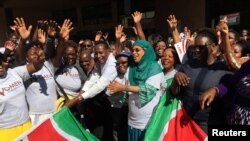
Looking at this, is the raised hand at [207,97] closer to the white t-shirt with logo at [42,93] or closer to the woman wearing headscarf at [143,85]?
the woman wearing headscarf at [143,85]

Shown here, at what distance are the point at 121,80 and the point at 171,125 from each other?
3.19 feet

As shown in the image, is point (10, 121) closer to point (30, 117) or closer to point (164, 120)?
point (30, 117)

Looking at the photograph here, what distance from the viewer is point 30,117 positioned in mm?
4379

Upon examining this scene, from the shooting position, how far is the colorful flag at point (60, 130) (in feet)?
13.7

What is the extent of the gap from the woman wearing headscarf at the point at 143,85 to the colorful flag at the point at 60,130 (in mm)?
587

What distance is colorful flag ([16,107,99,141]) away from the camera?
418 cm

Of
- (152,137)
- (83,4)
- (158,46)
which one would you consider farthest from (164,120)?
(83,4)

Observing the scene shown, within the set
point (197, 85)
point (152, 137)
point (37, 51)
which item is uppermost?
point (37, 51)

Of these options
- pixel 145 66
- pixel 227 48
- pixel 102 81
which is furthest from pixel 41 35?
pixel 227 48

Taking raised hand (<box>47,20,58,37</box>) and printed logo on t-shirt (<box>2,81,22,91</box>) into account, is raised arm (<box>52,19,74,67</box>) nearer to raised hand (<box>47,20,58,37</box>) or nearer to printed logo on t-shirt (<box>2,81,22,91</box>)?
raised hand (<box>47,20,58,37</box>)

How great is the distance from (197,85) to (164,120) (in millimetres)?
667

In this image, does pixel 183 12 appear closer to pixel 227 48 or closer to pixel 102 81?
pixel 102 81

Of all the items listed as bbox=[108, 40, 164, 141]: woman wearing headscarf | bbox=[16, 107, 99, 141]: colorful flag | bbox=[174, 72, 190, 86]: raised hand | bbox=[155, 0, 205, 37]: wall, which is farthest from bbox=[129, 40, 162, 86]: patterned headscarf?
bbox=[155, 0, 205, 37]: wall

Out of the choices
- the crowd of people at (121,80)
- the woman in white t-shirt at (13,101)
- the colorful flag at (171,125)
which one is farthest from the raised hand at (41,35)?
the colorful flag at (171,125)
